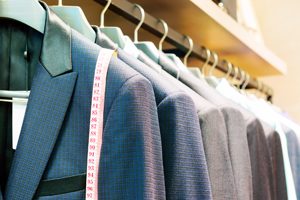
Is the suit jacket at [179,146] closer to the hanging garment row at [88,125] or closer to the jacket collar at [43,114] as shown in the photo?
the hanging garment row at [88,125]

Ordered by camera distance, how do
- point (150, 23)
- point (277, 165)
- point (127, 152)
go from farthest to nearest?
1. point (277, 165)
2. point (150, 23)
3. point (127, 152)

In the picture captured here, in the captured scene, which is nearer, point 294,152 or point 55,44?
point 55,44

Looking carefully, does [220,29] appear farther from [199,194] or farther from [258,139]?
[199,194]

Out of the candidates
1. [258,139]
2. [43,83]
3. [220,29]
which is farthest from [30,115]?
[220,29]

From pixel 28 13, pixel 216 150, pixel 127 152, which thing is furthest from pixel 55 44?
pixel 216 150

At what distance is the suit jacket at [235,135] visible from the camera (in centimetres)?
90

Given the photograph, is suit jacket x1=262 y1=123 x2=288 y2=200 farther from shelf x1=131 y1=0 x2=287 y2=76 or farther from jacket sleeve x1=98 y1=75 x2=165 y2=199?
jacket sleeve x1=98 y1=75 x2=165 y2=199

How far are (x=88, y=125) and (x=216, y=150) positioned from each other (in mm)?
244

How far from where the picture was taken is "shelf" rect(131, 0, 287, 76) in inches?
47.7

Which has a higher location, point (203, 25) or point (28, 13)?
point (203, 25)

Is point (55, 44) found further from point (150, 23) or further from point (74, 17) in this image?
point (150, 23)

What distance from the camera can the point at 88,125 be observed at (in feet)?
2.21

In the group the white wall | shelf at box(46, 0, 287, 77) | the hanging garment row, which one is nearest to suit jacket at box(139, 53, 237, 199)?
the hanging garment row

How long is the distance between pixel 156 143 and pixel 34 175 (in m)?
0.16
